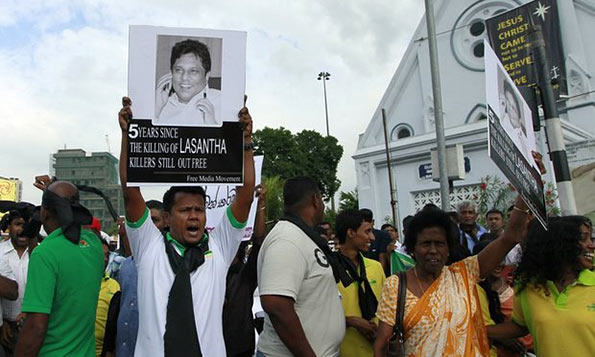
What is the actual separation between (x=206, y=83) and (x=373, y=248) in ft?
13.4

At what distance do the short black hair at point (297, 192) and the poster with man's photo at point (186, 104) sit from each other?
→ 0.32 metres

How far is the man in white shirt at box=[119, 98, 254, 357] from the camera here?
2.33 m

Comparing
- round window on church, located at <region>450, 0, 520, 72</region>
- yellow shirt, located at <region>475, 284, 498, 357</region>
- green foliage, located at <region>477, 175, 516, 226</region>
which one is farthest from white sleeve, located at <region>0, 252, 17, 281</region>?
round window on church, located at <region>450, 0, 520, 72</region>

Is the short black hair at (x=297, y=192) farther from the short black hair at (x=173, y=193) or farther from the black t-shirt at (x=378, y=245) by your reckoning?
the black t-shirt at (x=378, y=245)

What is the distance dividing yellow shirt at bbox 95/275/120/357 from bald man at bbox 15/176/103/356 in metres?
0.89

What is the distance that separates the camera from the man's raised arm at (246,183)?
2.75m

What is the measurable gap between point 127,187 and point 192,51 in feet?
2.87

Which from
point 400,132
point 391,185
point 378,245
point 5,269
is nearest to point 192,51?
point 5,269

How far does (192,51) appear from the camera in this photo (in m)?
2.89

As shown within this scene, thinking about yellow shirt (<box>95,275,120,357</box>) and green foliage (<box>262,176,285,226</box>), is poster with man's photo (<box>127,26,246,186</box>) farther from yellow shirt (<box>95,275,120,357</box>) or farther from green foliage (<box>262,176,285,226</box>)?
green foliage (<box>262,176,285,226</box>)

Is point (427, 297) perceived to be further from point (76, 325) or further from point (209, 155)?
point (76, 325)

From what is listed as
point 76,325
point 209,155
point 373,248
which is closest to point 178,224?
point 209,155

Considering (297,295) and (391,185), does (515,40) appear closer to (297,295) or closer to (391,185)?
(297,295)

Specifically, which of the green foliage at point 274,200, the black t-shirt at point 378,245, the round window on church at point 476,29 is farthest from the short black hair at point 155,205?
the green foliage at point 274,200
